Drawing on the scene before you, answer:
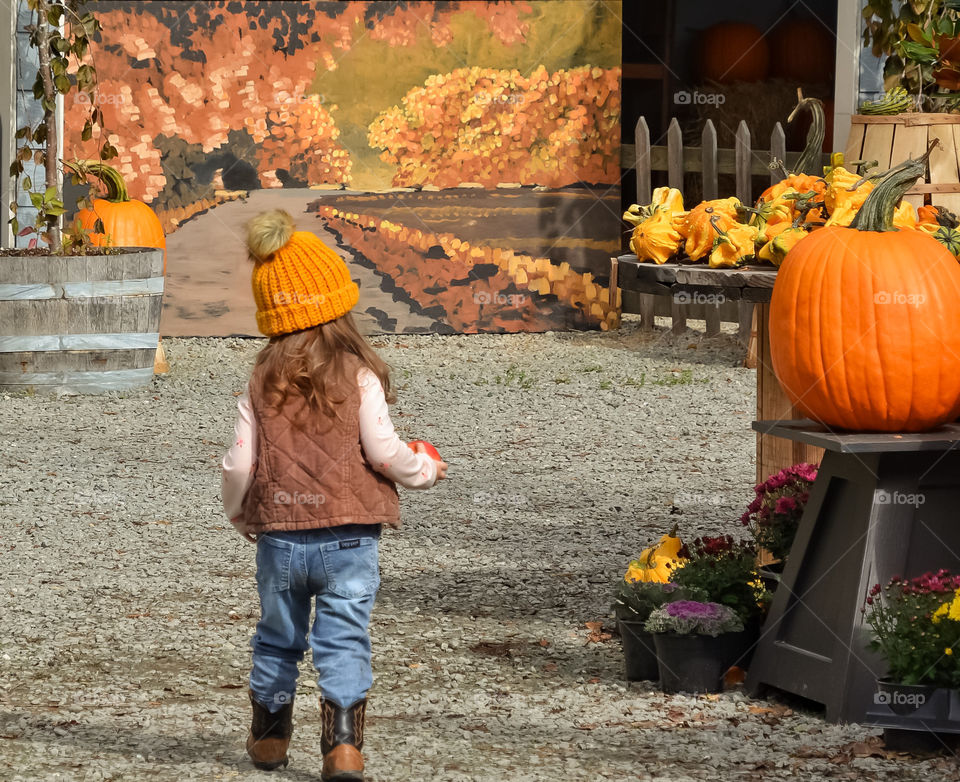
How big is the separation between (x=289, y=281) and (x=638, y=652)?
163 centimetres

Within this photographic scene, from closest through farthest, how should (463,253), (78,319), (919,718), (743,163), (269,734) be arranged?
1. (269,734)
2. (919,718)
3. (78,319)
4. (743,163)
5. (463,253)

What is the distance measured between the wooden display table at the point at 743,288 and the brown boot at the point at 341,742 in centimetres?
158

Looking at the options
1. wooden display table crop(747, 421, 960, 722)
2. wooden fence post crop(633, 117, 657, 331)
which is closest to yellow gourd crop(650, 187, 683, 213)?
wooden display table crop(747, 421, 960, 722)

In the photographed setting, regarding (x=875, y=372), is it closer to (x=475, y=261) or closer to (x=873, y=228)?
(x=873, y=228)

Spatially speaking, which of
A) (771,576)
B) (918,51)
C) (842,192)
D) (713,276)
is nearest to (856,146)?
(918,51)

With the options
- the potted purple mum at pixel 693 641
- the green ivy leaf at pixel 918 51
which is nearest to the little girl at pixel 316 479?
the potted purple mum at pixel 693 641

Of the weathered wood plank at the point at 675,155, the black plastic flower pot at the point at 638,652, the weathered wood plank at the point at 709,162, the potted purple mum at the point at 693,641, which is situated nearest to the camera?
the potted purple mum at the point at 693,641

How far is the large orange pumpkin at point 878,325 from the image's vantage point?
3953mm

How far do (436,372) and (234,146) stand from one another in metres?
2.59

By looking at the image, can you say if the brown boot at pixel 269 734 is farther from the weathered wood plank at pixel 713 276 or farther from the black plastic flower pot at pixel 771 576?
the weathered wood plank at pixel 713 276

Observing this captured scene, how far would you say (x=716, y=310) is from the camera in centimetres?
1140

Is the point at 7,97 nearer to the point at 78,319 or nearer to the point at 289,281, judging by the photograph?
the point at 78,319

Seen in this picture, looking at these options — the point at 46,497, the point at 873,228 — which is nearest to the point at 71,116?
the point at 46,497

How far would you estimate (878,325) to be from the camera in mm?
3965
